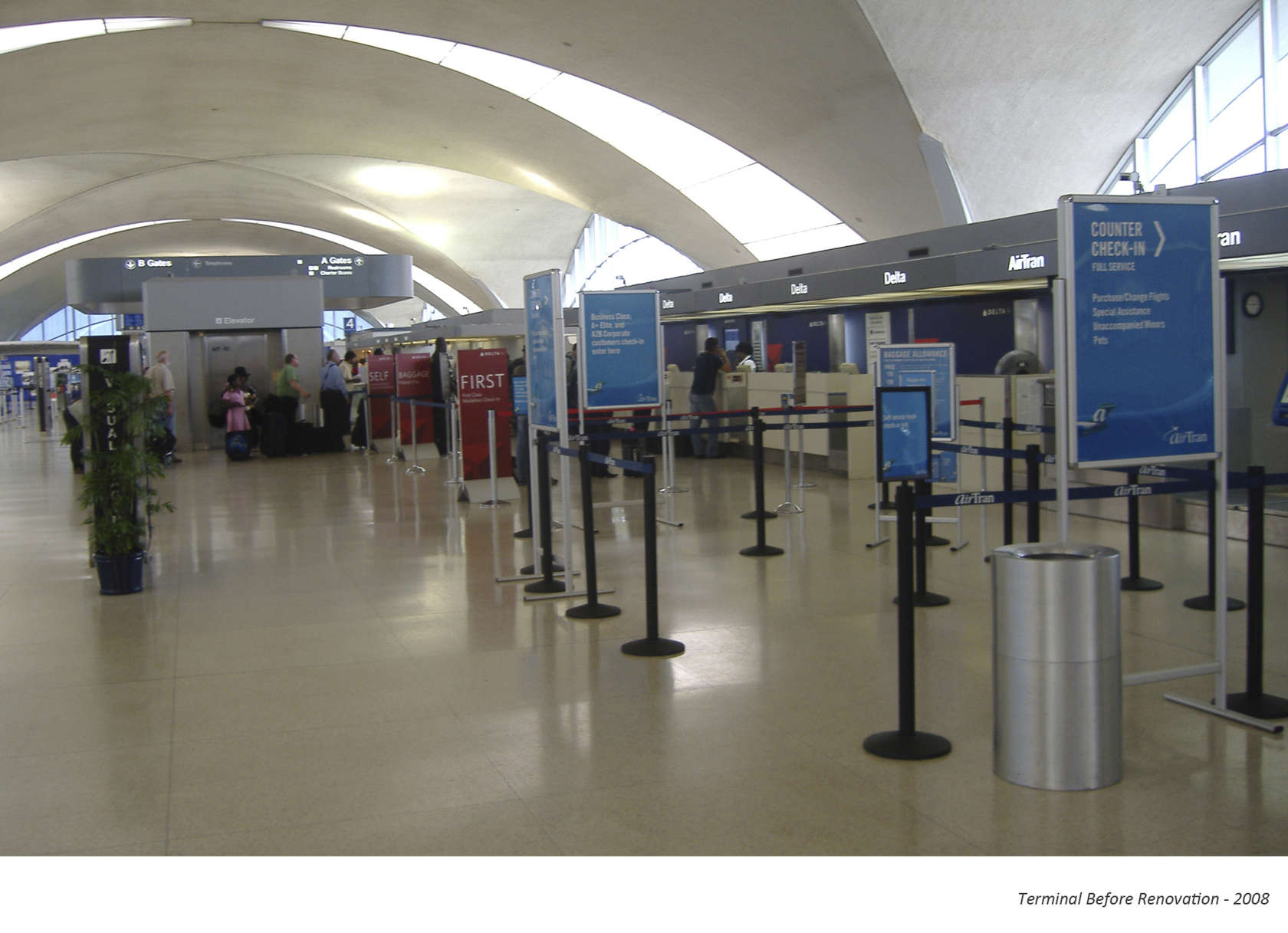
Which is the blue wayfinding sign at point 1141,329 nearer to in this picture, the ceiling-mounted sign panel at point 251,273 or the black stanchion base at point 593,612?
the black stanchion base at point 593,612

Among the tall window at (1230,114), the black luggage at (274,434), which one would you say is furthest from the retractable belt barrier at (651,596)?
the black luggage at (274,434)

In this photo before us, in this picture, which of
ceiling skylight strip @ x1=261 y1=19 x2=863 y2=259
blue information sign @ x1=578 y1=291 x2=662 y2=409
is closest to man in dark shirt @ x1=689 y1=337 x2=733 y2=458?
blue information sign @ x1=578 y1=291 x2=662 y2=409

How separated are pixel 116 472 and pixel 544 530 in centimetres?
304

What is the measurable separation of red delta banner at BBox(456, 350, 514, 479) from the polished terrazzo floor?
2567 millimetres

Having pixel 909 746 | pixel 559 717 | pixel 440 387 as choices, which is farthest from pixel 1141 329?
pixel 440 387

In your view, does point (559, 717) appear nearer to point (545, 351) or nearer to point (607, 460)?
point (607, 460)

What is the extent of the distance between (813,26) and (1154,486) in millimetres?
14469

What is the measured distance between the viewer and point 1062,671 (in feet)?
13.1

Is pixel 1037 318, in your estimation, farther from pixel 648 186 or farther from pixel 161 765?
pixel 648 186

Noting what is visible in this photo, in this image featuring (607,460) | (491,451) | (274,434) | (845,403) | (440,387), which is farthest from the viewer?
(274,434)

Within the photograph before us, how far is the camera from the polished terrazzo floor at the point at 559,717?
3.78 m

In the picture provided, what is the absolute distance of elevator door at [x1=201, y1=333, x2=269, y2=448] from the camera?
22.5 metres

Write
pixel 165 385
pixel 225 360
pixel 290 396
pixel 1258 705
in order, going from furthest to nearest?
pixel 225 360 → pixel 290 396 → pixel 165 385 → pixel 1258 705

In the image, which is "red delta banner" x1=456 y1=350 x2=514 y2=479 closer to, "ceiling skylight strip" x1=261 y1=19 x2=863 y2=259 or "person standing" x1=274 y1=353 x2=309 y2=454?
"person standing" x1=274 y1=353 x2=309 y2=454
